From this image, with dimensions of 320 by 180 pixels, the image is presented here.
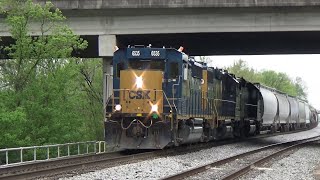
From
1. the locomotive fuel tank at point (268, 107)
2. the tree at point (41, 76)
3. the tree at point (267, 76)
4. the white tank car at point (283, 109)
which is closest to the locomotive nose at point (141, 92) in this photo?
the tree at point (41, 76)

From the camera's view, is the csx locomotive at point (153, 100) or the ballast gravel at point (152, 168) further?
the csx locomotive at point (153, 100)

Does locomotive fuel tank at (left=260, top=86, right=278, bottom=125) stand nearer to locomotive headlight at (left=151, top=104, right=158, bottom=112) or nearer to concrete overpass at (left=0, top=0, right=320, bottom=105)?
concrete overpass at (left=0, top=0, right=320, bottom=105)

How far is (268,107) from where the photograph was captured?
105ft

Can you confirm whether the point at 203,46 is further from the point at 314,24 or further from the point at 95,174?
the point at 95,174

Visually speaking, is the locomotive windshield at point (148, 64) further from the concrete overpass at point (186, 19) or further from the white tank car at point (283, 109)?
the white tank car at point (283, 109)

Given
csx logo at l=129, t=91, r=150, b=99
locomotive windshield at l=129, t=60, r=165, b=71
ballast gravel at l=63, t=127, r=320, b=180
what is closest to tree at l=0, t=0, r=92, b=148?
locomotive windshield at l=129, t=60, r=165, b=71

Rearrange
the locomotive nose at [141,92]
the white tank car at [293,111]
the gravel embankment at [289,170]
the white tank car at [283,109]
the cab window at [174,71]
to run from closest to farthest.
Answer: the gravel embankment at [289,170]
the locomotive nose at [141,92]
the cab window at [174,71]
the white tank car at [283,109]
the white tank car at [293,111]

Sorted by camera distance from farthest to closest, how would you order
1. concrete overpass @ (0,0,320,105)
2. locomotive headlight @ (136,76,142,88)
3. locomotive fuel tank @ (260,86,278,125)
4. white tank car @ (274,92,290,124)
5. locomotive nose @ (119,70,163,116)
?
white tank car @ (274,92,290,124)
locomotive fuel tank @ (260,86,278,125)
concrete overpass @ (0,0,320,105)
locomotive headlight @ (136,76,142,88)
locomotive nose @ (119,70,163,116)

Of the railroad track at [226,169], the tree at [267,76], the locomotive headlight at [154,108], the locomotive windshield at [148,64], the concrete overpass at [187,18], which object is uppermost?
the tree at [267,76]

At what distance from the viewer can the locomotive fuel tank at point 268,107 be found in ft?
102

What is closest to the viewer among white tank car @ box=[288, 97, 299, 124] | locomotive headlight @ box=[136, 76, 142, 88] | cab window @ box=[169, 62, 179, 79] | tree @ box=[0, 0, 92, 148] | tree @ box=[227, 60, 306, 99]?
locomotive headlight @ box=[136, 76, 142, 88]

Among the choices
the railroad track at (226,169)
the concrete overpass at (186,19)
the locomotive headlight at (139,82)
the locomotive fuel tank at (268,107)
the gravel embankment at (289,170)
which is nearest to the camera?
the railroad track at (226,169)

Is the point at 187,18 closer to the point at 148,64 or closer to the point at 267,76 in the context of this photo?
the point at 148,64

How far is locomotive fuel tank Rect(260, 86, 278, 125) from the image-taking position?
102ft
